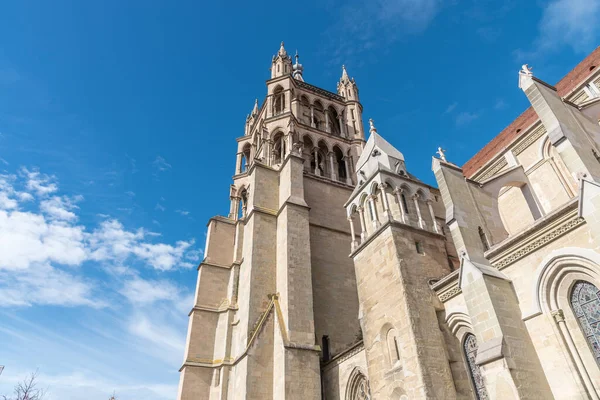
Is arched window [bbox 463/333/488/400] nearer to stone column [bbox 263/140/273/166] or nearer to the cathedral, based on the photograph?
the cathedral

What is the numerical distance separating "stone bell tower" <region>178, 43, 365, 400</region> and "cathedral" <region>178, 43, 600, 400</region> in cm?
6

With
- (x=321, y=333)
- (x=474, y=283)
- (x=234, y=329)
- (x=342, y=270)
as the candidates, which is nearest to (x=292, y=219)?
(x=342, y=270)

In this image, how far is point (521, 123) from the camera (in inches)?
640

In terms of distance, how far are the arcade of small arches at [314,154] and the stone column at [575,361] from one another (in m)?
15.3

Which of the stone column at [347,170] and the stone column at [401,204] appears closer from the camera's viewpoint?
the stone column at [401,204]

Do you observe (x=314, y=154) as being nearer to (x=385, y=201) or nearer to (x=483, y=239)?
(x=385, y=201)

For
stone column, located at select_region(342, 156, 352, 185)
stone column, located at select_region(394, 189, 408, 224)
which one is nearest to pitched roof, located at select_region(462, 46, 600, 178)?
stone column, located at select_region(394, 189, 408, 224)

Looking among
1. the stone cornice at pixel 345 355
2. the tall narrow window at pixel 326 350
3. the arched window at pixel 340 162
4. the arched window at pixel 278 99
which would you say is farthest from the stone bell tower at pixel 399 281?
the arched window at pixel 278 99

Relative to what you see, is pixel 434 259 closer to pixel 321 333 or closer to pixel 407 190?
pixel 407 190

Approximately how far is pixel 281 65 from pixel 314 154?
9.56m

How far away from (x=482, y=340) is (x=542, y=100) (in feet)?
19.8

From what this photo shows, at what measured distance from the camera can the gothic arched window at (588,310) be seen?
710 cm

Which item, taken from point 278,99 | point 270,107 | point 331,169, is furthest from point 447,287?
point 278,99

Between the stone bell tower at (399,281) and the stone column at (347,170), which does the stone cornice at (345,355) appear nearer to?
the stone bell tower at (399,281)
